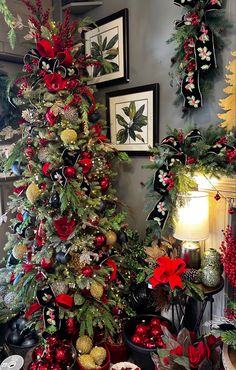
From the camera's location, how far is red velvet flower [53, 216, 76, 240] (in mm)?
1756

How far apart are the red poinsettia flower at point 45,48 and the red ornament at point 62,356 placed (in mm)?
1790

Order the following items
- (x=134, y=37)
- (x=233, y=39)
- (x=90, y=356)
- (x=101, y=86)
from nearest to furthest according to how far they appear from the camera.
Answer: (x=233, y=39) < (x=90, y=356) < (x=134, y=37) < (x=101, y=86)

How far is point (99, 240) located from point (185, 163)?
0.72 metres

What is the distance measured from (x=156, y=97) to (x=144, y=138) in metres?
0.31

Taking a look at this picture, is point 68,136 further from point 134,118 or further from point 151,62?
point 151,62

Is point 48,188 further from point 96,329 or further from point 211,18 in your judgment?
point 211,18

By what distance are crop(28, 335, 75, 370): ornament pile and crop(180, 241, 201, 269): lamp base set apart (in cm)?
90

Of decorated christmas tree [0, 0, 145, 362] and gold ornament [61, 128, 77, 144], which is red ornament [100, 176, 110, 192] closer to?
decorated christmas tree [0, 0, 145, 362]

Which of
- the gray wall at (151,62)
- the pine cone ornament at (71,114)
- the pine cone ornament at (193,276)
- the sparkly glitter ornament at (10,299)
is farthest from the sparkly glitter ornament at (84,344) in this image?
the pine cone ornament at (71,114)

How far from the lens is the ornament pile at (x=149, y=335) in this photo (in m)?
1.74

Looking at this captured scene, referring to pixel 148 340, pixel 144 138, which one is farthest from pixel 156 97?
pixel 148 340

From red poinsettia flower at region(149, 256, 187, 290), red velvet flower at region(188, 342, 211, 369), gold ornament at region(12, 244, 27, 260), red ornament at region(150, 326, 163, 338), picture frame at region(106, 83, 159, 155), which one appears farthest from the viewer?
picture frame at region(106, 83, 159, 155)

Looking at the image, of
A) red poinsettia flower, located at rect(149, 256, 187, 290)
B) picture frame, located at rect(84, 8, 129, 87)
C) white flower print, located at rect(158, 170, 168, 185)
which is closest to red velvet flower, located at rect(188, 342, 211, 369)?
red poinsettia flower, located at rect(149, 256, 187, 290)

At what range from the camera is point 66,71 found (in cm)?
180
